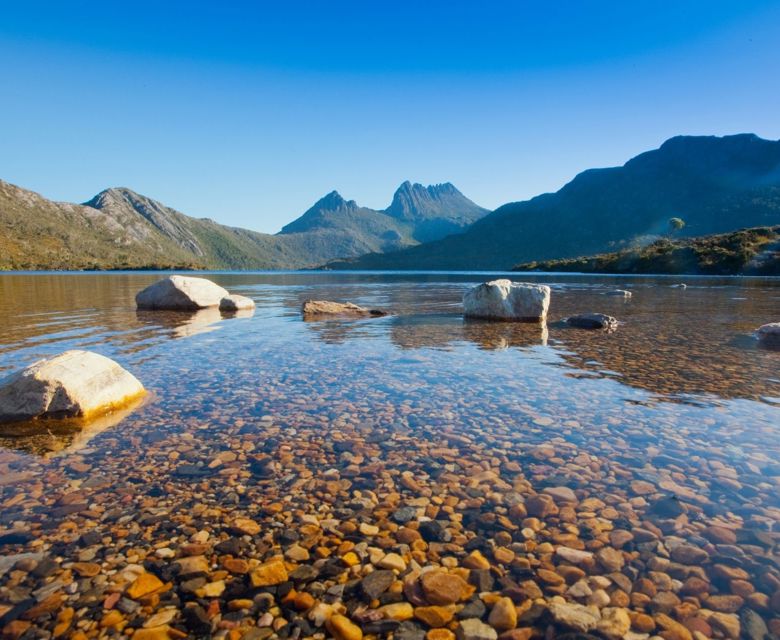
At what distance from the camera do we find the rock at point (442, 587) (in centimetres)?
360

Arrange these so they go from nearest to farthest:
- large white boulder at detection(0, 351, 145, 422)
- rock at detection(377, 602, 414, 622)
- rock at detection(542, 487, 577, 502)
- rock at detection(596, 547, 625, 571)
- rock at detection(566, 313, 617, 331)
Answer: rock at detection(377, 602, 414, 622), rock at detection(596, 547, 625, 571), rock at detection(542, 487, 577, 502), large white boulder at detection(0, 351, 145, 422), rock at detection(566, 313, 617, 331)

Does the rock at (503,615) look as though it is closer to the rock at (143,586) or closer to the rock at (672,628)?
the rock at (672,628)

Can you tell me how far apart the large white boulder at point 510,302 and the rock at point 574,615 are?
19491 millimetres

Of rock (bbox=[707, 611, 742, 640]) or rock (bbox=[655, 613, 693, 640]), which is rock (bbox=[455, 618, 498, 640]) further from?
rock (bbox=[707, 611, 742, 640])

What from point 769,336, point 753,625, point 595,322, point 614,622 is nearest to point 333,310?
point 595,322

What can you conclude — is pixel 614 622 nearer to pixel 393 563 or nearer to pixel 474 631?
pixel 474 631

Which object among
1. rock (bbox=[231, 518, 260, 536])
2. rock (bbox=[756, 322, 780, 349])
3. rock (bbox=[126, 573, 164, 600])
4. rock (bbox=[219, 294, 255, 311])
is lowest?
rock (bbox=[756, 322, 780, 349])

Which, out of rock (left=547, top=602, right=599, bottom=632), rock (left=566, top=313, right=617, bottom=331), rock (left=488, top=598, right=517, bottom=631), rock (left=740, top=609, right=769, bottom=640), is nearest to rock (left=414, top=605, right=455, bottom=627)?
rock (left=488, top=598, right=517, bottom=631)

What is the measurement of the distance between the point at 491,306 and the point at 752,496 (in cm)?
1814

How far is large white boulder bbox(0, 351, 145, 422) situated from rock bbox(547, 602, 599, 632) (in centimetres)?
778

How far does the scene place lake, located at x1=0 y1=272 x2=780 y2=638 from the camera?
139 inches

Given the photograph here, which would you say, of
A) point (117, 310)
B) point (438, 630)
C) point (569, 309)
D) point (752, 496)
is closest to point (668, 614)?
point (438, 630)

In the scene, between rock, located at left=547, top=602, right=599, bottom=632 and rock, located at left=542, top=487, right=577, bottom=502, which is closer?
rock, located at left=547, top=602, right=599, bottom=632

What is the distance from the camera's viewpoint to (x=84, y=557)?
13.2 feet
